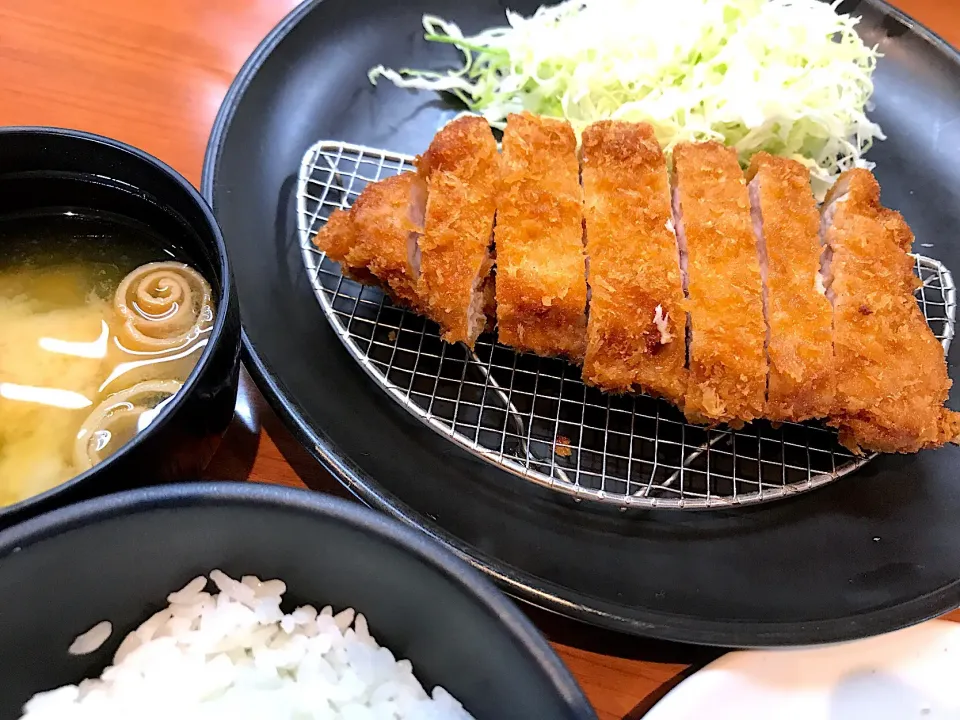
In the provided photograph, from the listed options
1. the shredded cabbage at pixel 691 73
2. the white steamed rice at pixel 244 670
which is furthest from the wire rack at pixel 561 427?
the shredded cabbage at pixel 691 73

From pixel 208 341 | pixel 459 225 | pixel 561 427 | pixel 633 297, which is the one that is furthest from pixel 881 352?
pixel 208 341

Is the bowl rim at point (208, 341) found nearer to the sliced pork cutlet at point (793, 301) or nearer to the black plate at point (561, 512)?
the black plate at point (561, 512)

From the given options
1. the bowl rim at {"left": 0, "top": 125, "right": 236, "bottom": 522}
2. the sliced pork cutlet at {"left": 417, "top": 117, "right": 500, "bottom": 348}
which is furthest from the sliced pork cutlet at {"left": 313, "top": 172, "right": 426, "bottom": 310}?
the bowl rim at {"left": 0, "top": 125, "right": 236, "bottom": 522}

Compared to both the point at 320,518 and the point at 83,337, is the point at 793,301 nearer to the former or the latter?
the point at 320,518

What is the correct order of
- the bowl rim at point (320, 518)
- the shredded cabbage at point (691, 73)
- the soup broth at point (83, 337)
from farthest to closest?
the shredded cabbage at point (691, 73)
the soup broth at point (83, 337)
the bowl rim at point (320, 518)

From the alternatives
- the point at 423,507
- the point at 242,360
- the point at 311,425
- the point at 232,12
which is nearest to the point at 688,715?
the point at 423,507

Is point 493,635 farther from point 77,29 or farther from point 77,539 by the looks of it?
point 77,29
